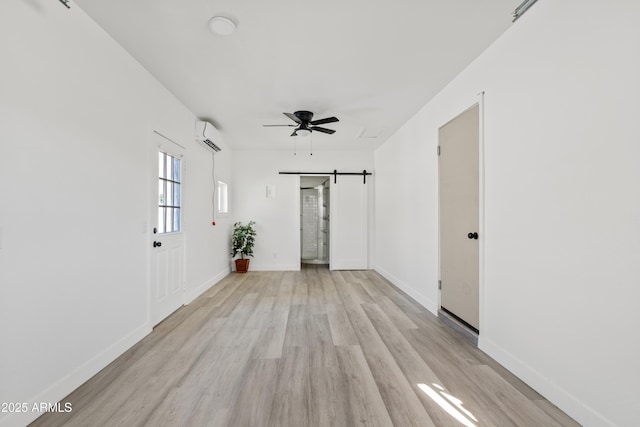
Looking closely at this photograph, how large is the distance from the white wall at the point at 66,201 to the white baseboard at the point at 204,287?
1.08 meters

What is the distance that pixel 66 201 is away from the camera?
1.87m

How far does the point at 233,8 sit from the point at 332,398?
107 inches

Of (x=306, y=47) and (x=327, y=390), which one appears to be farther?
(x=306, y=47)

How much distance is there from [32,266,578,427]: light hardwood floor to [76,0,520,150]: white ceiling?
2.61 meters

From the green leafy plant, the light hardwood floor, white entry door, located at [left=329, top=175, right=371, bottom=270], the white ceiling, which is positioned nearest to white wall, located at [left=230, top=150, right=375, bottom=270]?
the green leafy plant

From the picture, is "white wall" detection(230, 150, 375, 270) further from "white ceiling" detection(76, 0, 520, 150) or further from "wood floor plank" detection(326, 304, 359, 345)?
"wood floor plank" detection(326, 304, 359, 345)

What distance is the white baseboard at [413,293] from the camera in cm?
347

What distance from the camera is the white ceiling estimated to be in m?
1.99

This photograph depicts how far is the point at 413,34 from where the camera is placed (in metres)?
2.26

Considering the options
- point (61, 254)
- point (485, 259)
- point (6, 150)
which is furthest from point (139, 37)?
point (485, 259)

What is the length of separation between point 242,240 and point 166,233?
2.62m

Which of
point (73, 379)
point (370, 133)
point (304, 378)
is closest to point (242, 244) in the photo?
point (370, 133)

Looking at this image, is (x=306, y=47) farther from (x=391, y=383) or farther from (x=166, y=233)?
(x=391, y=383)

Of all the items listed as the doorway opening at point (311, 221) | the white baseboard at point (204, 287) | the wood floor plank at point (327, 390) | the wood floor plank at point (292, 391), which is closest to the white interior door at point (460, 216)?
the wood floor plank at point (327, 390)
